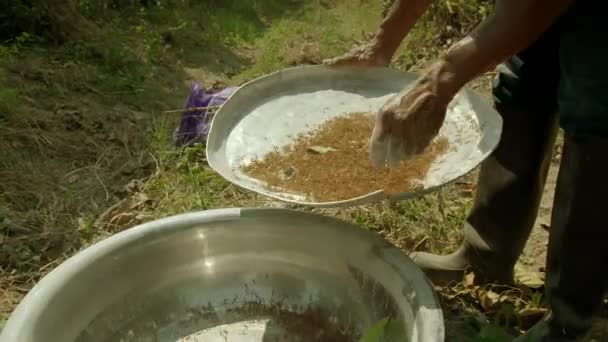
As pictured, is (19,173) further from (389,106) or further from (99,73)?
(389,106)

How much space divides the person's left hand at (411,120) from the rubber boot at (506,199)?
1.87 feet

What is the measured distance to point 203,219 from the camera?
195 cm

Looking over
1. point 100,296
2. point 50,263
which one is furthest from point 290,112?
point 50,263

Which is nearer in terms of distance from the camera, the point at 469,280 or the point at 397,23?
the point at 397,23

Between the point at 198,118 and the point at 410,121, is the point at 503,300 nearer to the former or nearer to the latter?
the point at 410,121

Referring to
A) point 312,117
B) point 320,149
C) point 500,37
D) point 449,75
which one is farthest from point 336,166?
point 500,37

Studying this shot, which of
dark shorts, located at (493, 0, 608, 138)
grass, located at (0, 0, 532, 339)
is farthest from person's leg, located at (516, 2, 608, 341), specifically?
grass, located at (0, 0, 532, 339)

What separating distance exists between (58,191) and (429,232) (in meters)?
1.62

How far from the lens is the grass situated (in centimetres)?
274

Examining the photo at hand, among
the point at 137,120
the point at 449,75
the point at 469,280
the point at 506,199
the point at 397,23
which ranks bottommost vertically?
the point at 137,120

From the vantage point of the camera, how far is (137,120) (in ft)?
12.2

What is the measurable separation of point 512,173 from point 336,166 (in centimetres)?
57

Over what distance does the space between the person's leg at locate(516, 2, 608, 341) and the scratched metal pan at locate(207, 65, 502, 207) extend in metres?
0.23

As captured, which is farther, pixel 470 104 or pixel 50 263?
pixel 50 263
